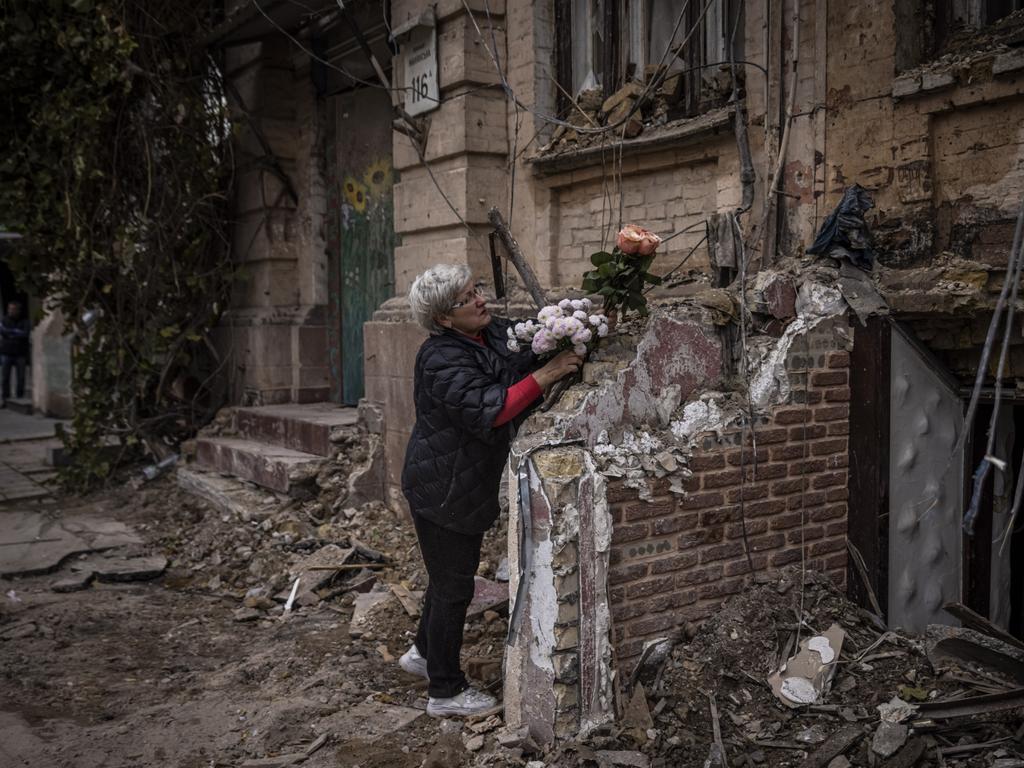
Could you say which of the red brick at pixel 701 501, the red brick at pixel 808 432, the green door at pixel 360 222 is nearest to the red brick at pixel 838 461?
the red brick at pixel 808 432

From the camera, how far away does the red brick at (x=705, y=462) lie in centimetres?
375

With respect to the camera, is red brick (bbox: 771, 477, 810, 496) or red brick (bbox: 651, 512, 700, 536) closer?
red brick (bbox: 651, 512, 700, 536)

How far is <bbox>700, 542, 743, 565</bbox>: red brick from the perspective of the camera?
3.83 metres

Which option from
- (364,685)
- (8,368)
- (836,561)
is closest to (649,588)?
(836,561)

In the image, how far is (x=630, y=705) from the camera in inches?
138

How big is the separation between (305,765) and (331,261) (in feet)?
19.5

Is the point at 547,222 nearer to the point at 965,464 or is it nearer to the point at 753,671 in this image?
the point at 965,464

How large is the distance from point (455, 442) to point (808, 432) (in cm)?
165

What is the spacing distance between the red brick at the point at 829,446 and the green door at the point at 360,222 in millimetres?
4676

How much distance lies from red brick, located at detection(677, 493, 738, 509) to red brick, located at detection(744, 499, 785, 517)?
6.8 inches

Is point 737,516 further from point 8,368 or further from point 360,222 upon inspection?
point 8,368

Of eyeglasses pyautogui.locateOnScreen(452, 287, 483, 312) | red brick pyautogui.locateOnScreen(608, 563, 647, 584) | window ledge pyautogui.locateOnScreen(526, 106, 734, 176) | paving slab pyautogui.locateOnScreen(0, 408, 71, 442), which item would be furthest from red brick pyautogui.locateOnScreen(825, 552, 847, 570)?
paving slab pyautogui.locateOnScreen(0, 408, 71, 442)

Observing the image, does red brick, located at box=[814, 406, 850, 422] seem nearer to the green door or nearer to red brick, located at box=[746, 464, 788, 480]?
red brick, located at box=[746, 464, 788, 480]

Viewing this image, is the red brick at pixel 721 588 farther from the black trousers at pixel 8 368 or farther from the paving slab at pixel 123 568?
the black trousers at pixel 8 368
